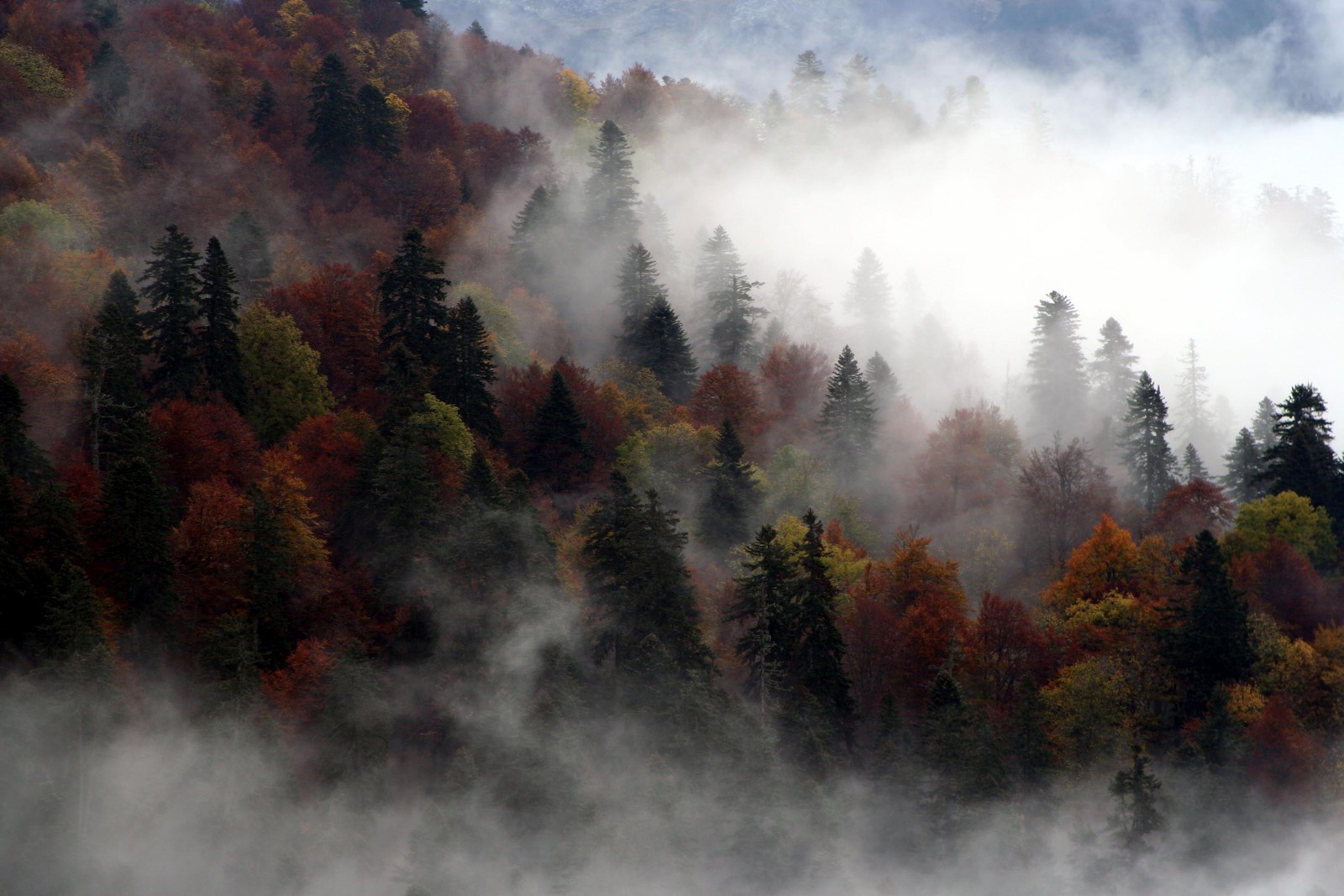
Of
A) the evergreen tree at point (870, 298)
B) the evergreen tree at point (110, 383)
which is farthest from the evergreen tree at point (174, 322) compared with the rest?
the evergreen tree at point (870, 298)

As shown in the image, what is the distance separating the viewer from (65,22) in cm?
11469

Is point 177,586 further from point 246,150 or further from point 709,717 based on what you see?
point 246,150

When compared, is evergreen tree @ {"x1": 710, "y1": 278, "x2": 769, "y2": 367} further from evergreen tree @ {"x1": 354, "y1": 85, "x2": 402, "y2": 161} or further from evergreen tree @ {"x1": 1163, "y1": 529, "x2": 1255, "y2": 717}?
evergreen tree @ {"x1": 1163, "y1": 529, "x2": 1255, "y2": 717}

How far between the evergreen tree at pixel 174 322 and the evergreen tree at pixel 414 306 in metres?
10.8

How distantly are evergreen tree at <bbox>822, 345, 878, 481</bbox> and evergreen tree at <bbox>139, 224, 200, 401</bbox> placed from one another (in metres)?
39.2

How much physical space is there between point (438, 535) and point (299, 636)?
7.01 m

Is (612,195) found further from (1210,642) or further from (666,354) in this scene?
(1210,642)

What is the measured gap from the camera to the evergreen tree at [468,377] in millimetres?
65812

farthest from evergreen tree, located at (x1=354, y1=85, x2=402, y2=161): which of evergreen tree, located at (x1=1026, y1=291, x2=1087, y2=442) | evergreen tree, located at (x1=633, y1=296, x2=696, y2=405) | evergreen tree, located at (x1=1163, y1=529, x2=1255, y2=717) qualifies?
evergreen tree, located at (x1=1163, y1=529, x2=1255, y2=717)

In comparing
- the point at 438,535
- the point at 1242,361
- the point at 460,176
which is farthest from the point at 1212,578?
the point at 1242,361

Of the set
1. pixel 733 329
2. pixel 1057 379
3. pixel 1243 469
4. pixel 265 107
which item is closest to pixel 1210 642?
pixel 1243 469

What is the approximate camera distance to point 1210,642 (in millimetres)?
57312

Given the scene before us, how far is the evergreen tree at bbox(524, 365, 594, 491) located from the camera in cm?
6869

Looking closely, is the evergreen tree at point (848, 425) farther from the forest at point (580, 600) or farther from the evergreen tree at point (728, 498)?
the evergreen tree at point (728, 498)
